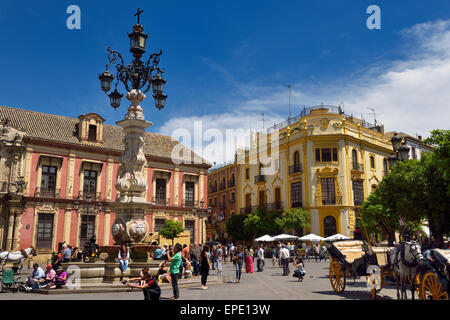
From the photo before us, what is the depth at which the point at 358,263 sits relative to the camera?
956 centimetres

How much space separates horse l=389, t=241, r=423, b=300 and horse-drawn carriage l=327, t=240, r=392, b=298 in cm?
78

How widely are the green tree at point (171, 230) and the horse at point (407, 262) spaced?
75.9ft

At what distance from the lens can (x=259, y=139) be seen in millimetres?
Result: 42875

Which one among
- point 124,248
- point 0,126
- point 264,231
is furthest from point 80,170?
point 124,248

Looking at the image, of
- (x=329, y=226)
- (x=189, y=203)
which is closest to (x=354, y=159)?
(x=329, y=226)

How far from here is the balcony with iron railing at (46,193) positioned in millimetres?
27153

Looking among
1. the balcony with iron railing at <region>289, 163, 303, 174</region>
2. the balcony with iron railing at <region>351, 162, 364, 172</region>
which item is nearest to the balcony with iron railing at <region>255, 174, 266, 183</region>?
the balcony with iron railing at <region>289, 163, 303, 174</region>

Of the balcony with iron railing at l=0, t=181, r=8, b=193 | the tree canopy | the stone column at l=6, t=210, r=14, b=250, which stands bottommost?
the stone column at l=6, t=210, r=14, b=250

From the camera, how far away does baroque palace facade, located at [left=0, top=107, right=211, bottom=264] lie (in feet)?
85.6

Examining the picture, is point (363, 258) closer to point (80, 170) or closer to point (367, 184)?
point (80, 170)

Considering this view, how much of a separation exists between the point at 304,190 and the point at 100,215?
18.4 metres

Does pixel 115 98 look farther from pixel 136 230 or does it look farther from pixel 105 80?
pixel 136 230

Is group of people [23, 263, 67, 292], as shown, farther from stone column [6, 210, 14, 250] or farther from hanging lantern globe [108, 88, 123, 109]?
stone column [6, 210, 14, 250]

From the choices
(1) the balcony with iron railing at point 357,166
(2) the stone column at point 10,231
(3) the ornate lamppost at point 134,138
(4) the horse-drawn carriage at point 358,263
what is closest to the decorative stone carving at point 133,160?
(3) the ornate lamppost at point 134,138
